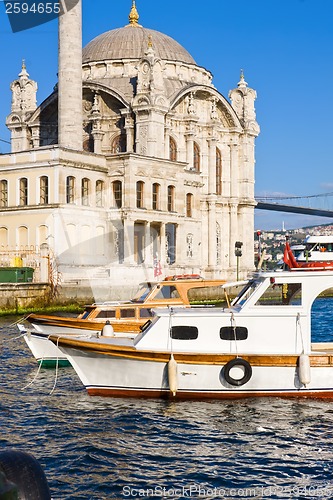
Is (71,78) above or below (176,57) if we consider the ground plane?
below

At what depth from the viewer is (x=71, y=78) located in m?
47.8

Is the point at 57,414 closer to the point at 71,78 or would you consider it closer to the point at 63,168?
the point at 63,168

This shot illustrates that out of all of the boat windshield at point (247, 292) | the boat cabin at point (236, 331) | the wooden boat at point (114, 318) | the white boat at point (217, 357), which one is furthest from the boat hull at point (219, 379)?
the wooden boat at point (114, 318)

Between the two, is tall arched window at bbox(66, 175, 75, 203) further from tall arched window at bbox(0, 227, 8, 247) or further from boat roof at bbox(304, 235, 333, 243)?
boat roof at bbox(304, 235, 333, 243)

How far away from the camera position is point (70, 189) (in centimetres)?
4719

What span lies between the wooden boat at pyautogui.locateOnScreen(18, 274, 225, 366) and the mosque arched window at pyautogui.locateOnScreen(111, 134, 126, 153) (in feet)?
122

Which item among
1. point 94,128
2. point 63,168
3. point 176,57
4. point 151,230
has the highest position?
point 176,57

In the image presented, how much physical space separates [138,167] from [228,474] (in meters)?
39.0

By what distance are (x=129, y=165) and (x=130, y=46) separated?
60.5 feet

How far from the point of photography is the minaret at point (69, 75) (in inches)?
1869

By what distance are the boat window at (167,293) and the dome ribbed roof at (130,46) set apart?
141ft

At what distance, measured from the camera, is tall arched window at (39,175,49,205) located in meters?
46.8

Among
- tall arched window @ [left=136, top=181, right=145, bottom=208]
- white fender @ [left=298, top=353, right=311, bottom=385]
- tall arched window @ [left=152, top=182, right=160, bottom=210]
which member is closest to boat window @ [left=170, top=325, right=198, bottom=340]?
white fender @ [left=298, top=353, right=311, bottom=385]

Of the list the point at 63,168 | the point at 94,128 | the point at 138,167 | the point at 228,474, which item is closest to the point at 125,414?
the point at 228,474
